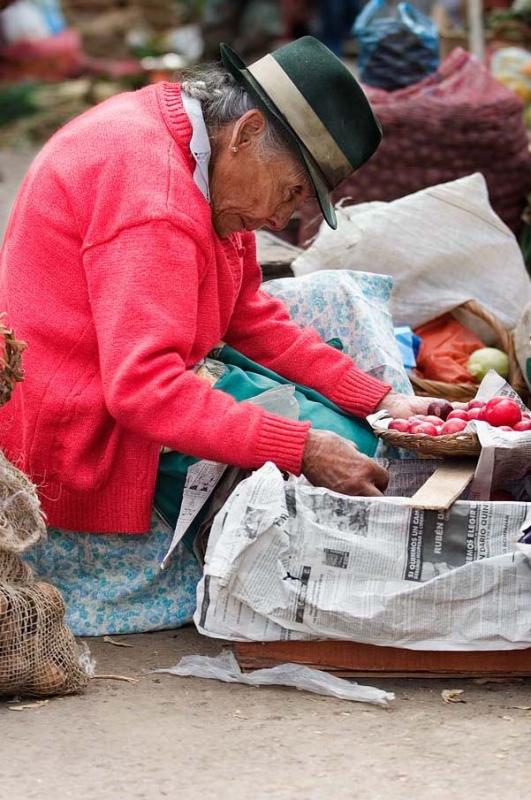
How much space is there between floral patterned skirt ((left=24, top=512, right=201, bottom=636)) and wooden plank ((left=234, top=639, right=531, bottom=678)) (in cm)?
42

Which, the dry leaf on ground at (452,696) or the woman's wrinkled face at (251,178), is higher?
the woman's wrinkled face at (251,178)

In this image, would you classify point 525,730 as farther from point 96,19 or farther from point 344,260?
point 96,19

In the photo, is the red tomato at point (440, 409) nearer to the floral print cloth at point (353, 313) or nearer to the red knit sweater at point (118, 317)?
the floral print cloth at point (353, 313)

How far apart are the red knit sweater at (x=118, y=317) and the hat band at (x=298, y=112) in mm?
196

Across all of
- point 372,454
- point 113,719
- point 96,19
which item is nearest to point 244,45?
point 96,19

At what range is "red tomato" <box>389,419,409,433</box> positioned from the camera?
2939 mm

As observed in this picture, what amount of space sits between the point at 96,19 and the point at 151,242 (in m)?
12.3

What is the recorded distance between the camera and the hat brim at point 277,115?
8.79 feet

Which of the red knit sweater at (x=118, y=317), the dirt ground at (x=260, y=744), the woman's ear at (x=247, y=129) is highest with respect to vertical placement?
the woman's ear at (x=247, y=129)

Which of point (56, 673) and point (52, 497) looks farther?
point (52, 497)

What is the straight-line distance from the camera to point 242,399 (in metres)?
3.02

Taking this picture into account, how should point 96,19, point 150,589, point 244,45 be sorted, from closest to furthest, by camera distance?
point 150,589
point 244,45
point 96,19

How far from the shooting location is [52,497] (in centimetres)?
289

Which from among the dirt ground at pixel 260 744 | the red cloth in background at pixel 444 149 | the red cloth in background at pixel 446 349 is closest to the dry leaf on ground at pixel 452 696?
the dirt ground at pixel 260 744
